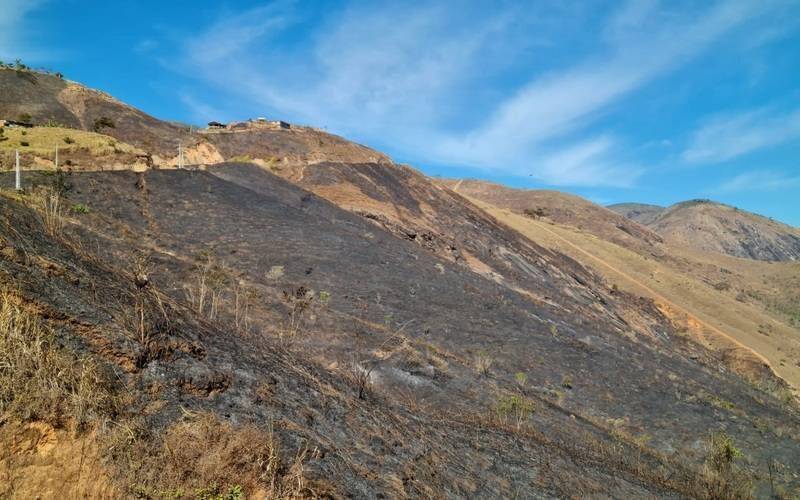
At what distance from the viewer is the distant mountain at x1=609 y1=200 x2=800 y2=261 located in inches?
4434

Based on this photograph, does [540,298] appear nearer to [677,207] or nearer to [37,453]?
[37,453]

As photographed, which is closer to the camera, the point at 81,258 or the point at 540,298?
the point at 81,258

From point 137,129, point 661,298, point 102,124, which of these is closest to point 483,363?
point 137,129

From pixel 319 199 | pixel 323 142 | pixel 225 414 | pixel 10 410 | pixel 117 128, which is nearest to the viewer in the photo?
pixel 10 410

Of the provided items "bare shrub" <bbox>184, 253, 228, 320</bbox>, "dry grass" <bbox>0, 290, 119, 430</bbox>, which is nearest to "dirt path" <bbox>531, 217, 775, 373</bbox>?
"bare shrub" <bbox>184, 253, 228, 320</bbox>

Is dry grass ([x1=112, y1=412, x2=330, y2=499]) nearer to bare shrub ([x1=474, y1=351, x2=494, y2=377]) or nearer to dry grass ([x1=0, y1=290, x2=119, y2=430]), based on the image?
dry grass ([x1=0, y1=290, x2=119, y2=430])

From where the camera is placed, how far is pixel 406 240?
22.0 m

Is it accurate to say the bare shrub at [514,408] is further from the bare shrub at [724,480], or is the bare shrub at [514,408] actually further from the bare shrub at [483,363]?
the bare shrub at [724,480]

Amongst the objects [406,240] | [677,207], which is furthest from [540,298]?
[677,207]

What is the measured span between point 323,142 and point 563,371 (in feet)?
75.4

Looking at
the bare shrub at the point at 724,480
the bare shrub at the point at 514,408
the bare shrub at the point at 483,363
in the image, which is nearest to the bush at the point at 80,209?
the bare shrub at the point at 483,363

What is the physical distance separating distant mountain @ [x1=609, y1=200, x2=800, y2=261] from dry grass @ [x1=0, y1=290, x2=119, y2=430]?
121350 mm

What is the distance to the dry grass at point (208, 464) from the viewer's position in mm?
2967

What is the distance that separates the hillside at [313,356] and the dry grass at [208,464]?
16mm
